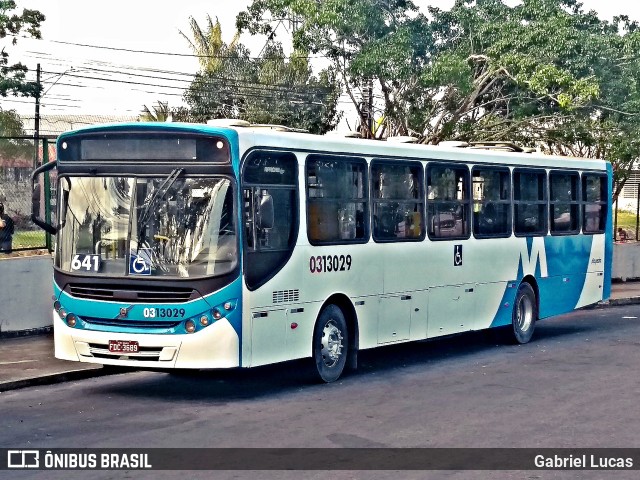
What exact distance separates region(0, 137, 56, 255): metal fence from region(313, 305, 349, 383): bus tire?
210 inches

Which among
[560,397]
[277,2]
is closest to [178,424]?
[560,397]

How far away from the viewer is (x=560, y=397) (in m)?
12.8

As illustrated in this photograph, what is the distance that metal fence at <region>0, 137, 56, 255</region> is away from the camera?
1728 cm

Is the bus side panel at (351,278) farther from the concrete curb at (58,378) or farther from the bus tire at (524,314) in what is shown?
the bus tire at (524,314)

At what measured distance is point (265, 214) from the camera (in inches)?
496

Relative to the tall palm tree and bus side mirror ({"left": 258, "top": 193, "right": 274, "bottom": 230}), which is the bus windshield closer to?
bus side mirror ({"left": 258, "top": 193, "right": 274, "bottom": 230})

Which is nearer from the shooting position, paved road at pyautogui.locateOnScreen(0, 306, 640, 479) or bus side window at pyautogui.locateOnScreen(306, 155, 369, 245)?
paved road at pyautogui.locateOnScreen(0, 306, 640, 479)

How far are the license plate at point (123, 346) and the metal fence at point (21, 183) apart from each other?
5356 millimetres

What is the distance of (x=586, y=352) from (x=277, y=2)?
14050mm

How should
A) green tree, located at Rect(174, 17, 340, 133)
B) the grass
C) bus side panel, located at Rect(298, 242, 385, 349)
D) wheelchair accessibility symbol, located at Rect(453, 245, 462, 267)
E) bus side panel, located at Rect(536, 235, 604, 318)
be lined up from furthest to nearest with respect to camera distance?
green tree, located at Rect(174, 17, 340, 133), the grass, bus side panel, located at Rect(536, 235, 604, 318), wheelchair accessibility symbol, located at Rect(453, 245, 462, 267), bus side panel, located at Rect(298, 242, 385, 349)

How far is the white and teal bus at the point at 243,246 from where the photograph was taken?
479 inches

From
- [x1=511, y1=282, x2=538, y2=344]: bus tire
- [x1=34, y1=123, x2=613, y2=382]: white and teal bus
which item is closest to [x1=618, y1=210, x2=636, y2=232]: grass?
[x1=511, y1=282, x2=538, y2=344]: bus tire

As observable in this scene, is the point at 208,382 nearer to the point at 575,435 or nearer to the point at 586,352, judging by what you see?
the point at 575,435

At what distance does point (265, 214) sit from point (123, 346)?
197cm
